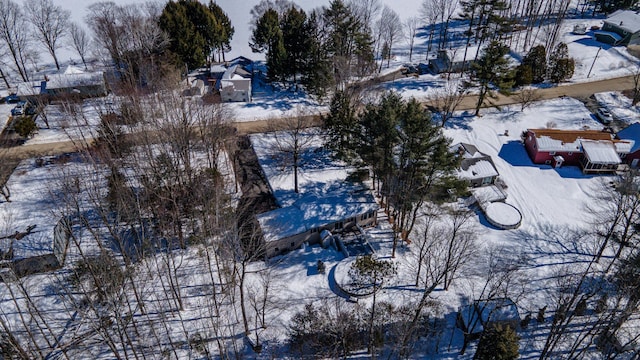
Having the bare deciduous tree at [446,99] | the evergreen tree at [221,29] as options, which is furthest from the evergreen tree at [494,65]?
the evergreen tree at [221,29]

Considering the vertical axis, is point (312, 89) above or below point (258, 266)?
above

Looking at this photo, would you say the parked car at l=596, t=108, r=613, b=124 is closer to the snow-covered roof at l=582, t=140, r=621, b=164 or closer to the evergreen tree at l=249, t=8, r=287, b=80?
the snow-covered roof at l=582, t=140, r=621, b=164

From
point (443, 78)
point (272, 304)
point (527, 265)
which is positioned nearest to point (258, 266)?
point (272, 304)

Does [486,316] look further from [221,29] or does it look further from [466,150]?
[221,29]

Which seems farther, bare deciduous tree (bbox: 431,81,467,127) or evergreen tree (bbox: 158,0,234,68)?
evergreen tree (bbox: 158,0,234,68)

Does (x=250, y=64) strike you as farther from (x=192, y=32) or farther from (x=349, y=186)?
(x=349, y=186)

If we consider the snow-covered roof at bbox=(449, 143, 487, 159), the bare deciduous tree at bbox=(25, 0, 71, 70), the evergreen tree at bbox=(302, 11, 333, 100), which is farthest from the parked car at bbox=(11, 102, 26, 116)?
the snow-covered roof at bbox=(449, 143, 487, 159)

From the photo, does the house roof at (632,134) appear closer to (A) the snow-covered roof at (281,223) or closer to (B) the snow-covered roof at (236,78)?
(A) the snow-covered roof at (281,223)
